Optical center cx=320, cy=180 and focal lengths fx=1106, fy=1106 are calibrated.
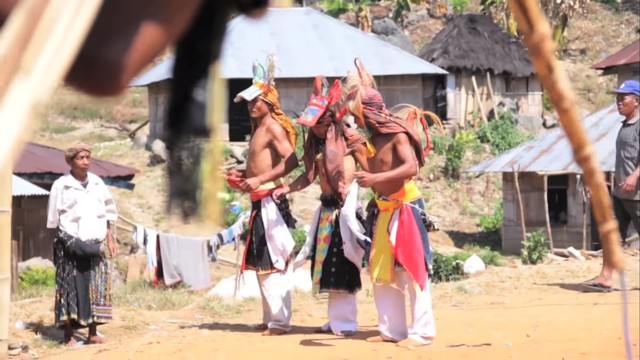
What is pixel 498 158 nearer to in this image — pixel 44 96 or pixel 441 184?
pixel 441 184

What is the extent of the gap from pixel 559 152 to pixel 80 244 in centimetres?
1110

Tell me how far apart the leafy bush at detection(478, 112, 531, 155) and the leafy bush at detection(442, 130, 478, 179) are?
605 mm

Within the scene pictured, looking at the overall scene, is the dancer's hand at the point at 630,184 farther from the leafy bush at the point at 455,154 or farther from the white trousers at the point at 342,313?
the leafy bush at the point at 455,154

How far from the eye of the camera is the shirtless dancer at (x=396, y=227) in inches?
279

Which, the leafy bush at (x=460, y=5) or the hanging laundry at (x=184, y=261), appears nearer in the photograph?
the hanging laundry at (x=184, y=261)

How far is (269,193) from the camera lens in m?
7.91

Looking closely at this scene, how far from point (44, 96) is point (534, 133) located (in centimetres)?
2593

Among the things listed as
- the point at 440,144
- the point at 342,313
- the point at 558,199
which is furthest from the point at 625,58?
the point at 342,313

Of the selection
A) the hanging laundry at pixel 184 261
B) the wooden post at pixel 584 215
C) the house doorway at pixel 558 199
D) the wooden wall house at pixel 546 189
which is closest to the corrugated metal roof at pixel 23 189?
the hanging laundry at pixel 184 261

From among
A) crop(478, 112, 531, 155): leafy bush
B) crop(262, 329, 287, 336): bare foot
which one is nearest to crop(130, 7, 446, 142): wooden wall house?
crop(478, 112, 531, 155): leafy bush

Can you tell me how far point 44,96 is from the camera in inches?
45.3

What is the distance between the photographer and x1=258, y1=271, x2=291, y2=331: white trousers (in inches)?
310

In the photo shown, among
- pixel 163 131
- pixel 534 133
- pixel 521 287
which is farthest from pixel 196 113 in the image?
pixel 534 133

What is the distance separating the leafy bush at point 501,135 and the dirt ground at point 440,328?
45.8ft
